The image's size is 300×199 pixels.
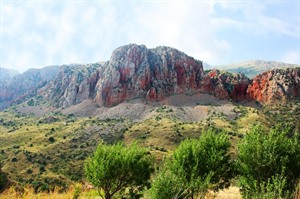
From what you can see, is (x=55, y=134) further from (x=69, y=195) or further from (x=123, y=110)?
(x=69, y=195)

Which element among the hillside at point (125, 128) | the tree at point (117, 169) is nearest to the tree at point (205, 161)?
the tree at point (117, 169)

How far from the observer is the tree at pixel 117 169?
31.1 meters

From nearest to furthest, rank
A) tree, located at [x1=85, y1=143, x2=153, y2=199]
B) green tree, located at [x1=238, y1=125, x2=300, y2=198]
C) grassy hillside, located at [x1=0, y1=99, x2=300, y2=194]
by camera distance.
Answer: green tree, located at [x1=238, y1=125, x2=300, y2=198] → tree, located at [x1=85, y1=143, x2=153, y2=199] → grassy hillside, located at [x1=0, y1=99, x2=300, y2=194]

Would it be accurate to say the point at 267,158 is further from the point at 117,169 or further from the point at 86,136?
the point at 86,136

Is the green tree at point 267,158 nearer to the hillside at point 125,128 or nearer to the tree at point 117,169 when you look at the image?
the tree at point 117,169

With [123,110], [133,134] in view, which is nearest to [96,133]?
[133,134]

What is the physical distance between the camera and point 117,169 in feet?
104

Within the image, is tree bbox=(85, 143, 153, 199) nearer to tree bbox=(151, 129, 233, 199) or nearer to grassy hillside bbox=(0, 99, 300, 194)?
tree bbox=(151, 129, 233, 199)

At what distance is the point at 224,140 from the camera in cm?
3259

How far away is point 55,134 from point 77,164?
139 feet

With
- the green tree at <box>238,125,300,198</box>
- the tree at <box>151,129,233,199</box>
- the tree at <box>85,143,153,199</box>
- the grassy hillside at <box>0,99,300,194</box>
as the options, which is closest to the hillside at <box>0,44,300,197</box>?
the grassy hillside at <box>0,99,300,194</box>

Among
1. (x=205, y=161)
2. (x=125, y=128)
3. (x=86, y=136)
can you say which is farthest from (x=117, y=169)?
(x=125, y=128)

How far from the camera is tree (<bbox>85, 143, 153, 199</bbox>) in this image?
3109cm

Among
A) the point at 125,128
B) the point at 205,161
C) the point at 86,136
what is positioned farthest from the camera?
the point at 125,128
